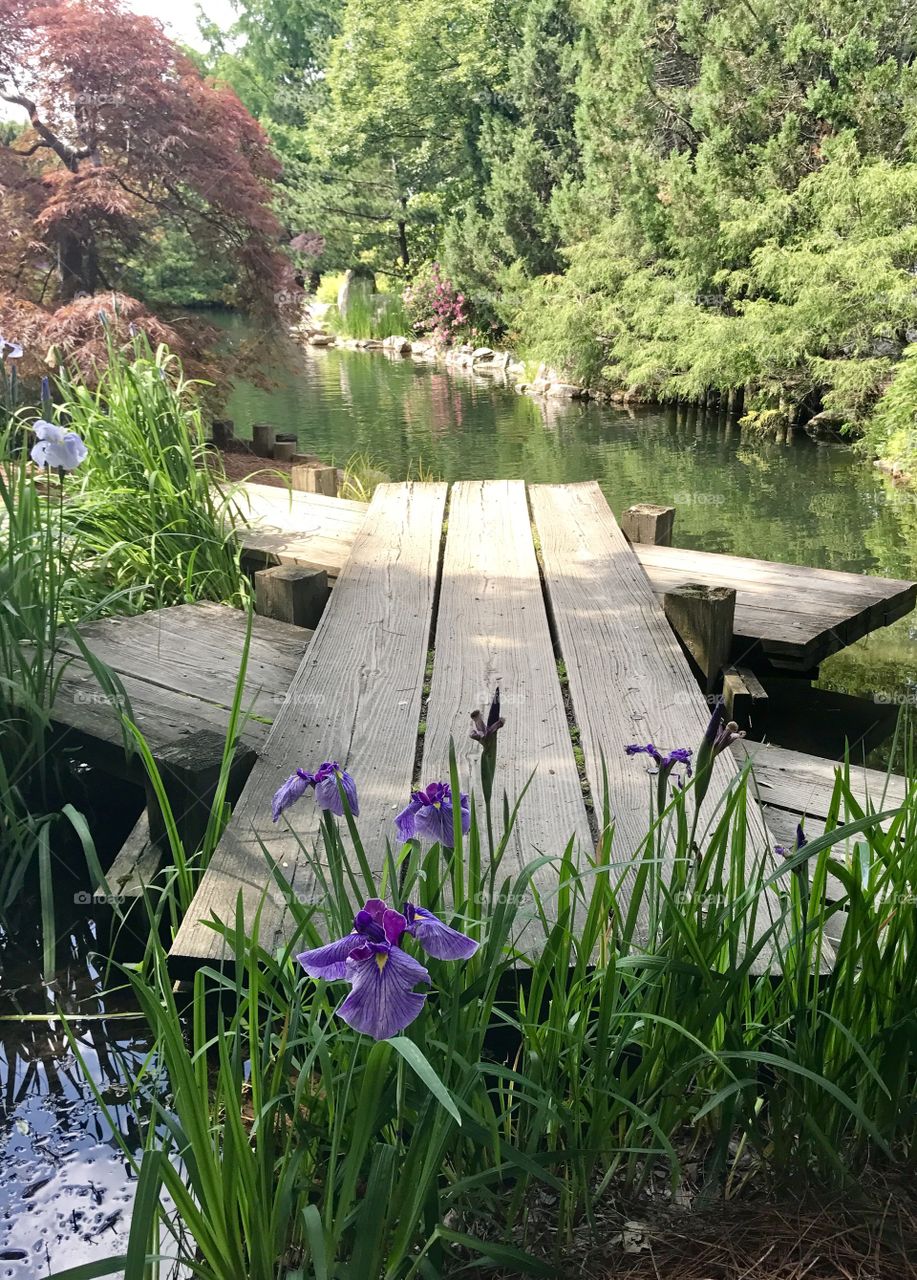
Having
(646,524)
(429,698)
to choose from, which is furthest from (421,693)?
(646,524)

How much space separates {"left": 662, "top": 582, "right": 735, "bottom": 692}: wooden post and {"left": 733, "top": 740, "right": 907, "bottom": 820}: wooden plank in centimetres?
45

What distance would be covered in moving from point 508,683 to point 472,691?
0.36 feet

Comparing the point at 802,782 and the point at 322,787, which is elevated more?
the point at 322,787

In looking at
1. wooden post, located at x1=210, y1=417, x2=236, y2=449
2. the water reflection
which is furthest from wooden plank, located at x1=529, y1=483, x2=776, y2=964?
wooden post, located at x1=210, y1=417, x2=236, y2=449

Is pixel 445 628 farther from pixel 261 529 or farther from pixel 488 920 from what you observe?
pixel 488 920

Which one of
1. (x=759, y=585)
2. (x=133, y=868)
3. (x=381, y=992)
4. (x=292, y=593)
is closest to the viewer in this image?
(x=381, y=992)

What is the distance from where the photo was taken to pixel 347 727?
2.40 m

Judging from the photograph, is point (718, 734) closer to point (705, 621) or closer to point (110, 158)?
point (705, 621)

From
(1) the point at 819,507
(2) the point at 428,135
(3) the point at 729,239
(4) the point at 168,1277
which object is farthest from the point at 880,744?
(2) the point at 428,135

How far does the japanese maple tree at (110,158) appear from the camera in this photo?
604 cm

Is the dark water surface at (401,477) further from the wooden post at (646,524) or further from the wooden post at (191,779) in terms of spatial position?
the wooden post at (646,524)

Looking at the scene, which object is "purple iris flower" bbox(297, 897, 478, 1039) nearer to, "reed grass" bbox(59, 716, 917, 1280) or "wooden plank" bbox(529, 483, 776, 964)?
"reed grass" bbox(59, 716, 917, 1280)

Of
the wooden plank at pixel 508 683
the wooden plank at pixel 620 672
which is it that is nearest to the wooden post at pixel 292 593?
the wooden plank at pixel 508 683

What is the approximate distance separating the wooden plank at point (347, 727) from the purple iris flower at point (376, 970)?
0.26 m
